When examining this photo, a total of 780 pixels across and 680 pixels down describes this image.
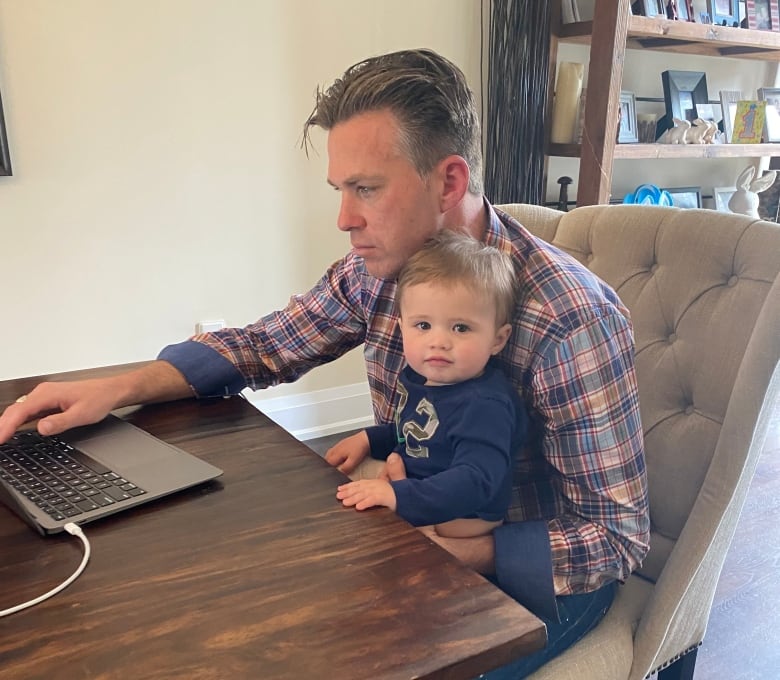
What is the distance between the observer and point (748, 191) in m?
3.37

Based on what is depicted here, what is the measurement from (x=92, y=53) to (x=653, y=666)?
2.07 meters

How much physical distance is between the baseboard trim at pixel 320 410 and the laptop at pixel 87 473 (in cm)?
161

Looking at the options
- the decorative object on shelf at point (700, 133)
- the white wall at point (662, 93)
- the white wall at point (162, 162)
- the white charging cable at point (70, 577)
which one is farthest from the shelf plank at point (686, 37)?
the white charging cable at point (70, 577)

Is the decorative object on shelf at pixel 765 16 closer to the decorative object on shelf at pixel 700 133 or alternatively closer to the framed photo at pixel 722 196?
the decorative object on shelf at pixel 700 133

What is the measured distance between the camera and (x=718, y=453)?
1.00m

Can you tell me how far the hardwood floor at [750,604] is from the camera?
171 cm

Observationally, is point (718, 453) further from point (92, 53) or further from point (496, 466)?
point (92, 53)

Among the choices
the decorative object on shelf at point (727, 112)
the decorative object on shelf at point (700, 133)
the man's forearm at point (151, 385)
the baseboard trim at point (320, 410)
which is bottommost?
the baseboard trim at point (320, 410)

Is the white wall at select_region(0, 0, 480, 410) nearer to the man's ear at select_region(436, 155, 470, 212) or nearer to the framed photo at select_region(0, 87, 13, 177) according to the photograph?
the framed photo at select_region(0, 87, 13, 177)

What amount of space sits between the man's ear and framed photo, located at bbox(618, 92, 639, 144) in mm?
1867

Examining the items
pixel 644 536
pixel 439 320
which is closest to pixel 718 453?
pixel 644 536

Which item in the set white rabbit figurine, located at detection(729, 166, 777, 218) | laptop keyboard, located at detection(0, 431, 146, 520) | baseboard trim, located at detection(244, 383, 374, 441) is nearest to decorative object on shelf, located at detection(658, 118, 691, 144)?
white rabbit figurine, located at detection(729, 166, 777, 218)

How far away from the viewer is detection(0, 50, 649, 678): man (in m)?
0.97

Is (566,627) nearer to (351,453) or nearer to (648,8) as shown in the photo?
(351,453)
